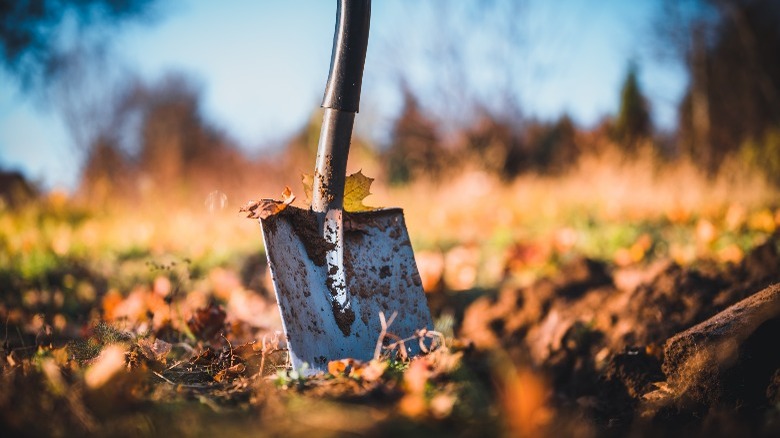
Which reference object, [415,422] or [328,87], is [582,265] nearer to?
[328,87]

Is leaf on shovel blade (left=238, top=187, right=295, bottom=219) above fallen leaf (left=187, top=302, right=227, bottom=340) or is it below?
above

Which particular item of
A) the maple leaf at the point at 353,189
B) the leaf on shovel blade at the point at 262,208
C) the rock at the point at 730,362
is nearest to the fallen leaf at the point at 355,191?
the maple leaf at the point at 353,189

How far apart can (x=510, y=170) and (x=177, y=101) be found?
20.8 metres

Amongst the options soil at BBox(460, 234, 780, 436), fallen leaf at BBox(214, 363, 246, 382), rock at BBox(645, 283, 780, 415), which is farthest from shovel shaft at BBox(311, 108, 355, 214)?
rock at BBox(645, 283, 780, 415)

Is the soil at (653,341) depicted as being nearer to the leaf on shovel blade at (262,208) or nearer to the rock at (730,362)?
the rock at (730,362)

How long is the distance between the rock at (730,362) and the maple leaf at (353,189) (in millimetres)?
1031

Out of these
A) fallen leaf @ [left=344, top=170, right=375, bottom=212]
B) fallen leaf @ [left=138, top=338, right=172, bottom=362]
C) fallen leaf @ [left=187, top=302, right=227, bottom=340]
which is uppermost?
fallen leaf @ [left=344, top=170, right=375, bottom=212]

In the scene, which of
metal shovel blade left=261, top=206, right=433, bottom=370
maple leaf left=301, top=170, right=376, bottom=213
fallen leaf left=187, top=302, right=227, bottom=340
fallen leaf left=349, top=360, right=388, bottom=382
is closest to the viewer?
fallen leaf left=349, top=360, right=388, bottom=382

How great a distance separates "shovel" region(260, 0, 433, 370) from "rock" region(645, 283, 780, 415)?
0.74m

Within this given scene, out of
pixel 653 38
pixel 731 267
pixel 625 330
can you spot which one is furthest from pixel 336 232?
pixel 653 38

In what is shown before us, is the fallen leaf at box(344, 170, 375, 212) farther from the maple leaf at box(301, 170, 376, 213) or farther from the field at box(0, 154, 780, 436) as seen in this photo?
the field at box(0, 154, 780, 436)

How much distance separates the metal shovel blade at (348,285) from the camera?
154 centimetres

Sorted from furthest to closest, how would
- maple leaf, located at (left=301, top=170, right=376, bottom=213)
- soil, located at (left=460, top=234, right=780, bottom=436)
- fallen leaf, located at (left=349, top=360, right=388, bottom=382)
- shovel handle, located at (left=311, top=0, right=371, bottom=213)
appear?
maple leaf, located at (left=301, top=170, right=376, bottom=213) < shovel handle, located at (left=311, top=0, right=371, bottom=213) < soil, located at (left=460, top=234, right=780, bottom=436) < fallen leaf, located at (left=349, top=360, right=388, bottom=382)

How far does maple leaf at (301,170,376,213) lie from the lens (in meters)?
1.79
